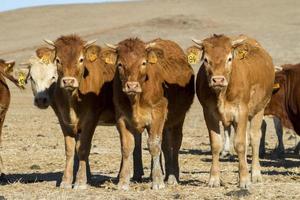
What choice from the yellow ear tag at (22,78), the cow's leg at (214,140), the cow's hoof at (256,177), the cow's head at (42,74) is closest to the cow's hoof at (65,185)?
the cow's head at (42,74)

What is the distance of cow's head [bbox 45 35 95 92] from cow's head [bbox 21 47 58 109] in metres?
0.48

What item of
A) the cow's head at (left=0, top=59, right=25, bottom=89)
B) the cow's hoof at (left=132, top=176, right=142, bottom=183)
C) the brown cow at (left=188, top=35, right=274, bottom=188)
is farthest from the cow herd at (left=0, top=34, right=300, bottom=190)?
the cow's head at (left=0, top=59, right=25, bottom=89)

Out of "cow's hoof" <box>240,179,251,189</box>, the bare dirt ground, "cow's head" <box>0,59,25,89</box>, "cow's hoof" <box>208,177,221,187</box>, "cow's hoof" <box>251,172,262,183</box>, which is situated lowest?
the bare dirt ground

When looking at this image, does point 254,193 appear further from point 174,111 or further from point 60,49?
point 60,49

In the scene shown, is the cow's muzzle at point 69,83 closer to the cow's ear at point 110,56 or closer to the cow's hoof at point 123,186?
the cow's ear at point 110,56

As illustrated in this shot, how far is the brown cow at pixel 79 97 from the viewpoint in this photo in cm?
1402

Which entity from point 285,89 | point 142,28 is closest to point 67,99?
point 285,89

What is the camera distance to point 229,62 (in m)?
14.0

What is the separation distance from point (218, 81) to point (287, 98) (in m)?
6.03

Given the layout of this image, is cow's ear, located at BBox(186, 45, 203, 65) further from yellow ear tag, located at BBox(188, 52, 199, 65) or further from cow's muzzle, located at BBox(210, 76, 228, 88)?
cow's muzzle, located at BBox(210, 76, 228, 88)

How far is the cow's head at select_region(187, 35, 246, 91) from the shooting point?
1353 cm

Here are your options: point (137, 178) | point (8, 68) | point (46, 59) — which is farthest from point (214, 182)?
point (8, 68)

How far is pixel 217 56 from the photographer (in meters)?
13.9

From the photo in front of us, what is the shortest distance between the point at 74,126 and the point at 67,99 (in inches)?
19.6
